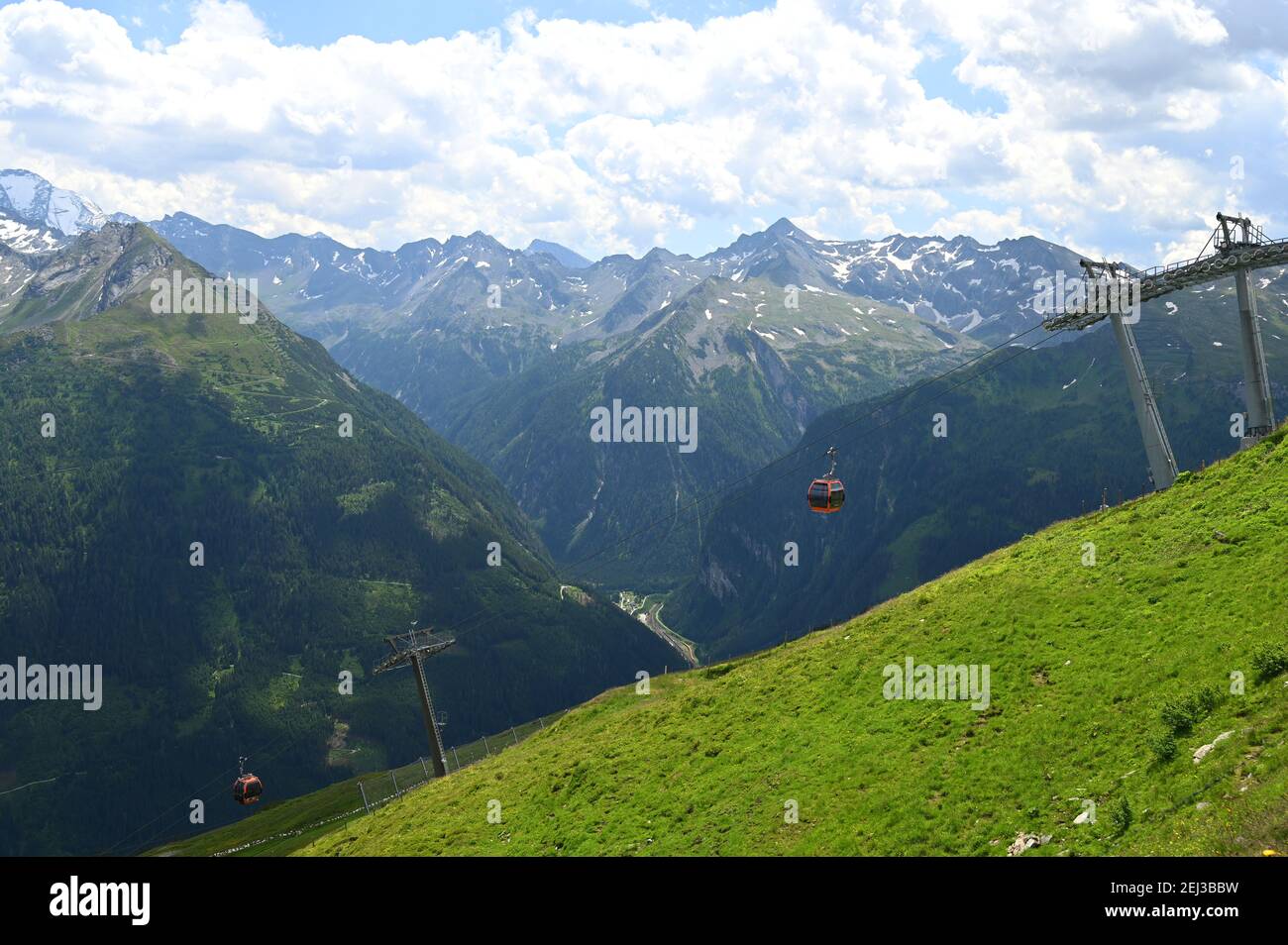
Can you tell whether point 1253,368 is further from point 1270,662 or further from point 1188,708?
point 1188,708

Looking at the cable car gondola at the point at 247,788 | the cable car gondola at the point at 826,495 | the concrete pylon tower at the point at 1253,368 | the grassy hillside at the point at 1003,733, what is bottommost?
the cable car gondola at the point at 247,788

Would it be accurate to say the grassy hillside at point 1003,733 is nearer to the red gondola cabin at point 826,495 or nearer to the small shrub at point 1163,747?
the small shrub at point 1163,747

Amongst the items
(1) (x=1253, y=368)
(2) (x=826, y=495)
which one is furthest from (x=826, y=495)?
(1) (x=1253, y=368)

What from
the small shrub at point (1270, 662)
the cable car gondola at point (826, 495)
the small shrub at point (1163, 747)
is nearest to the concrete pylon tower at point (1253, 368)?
the cable car gondola at point (826, 495)

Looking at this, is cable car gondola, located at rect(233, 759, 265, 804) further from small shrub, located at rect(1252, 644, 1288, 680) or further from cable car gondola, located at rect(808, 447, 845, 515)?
small shrub, located at rect(1252, 644, 1288, 680)
